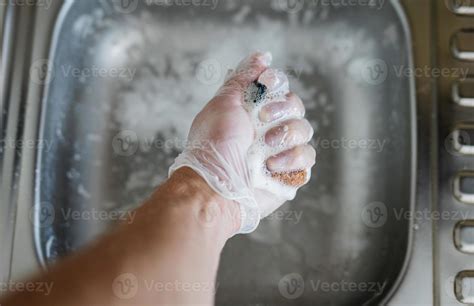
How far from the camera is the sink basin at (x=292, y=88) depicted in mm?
808

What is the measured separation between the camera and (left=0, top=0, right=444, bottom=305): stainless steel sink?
2.56ft

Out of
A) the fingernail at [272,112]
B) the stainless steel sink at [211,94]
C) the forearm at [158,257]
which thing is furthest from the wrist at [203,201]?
the stainless steel sink at [211,94]

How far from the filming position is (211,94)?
905mm

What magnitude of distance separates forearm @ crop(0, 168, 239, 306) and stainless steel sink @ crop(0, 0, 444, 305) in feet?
0.85

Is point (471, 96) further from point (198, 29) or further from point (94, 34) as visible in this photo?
point (94, 34)

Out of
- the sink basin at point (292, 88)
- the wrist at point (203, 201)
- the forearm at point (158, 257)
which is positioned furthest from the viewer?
the sink basin at point (292, 88)

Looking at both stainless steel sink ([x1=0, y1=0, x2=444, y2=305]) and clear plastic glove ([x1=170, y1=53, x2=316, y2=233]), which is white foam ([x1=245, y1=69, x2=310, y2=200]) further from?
stainless steel sink ([x1=0, y1=0, x2=444, y2=305])

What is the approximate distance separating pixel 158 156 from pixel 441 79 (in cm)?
47

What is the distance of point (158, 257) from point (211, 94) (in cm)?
45

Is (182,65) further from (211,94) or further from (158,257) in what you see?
(158,257)

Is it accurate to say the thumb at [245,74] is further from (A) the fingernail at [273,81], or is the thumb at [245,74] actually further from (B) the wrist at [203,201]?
(B) the wrist at [203,201]

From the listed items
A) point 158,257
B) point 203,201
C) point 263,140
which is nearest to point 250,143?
point 263,140

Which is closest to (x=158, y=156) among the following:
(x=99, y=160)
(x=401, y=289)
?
(x=99, y=160)

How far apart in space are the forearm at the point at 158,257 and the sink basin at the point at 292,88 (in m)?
0.26
